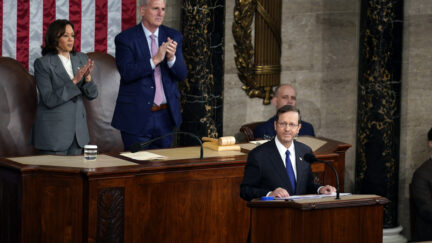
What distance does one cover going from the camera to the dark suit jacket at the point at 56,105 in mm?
6129

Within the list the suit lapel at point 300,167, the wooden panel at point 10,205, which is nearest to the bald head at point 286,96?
the suit lapel at point 300,167

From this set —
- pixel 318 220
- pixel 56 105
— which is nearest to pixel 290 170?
pixel 318 220

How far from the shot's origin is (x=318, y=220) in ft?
12.9

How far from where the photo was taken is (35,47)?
7402mm

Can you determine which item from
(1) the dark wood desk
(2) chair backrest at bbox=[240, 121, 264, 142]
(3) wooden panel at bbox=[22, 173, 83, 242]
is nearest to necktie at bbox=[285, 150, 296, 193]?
(1) the dark wood desk

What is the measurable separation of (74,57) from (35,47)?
1124 mm

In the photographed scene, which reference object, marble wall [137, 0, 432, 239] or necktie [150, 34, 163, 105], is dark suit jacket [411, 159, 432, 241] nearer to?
marble wall [137, 0, 432, 239]

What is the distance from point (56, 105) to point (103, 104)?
1444 mm

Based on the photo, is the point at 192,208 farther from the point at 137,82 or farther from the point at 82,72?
the point at 82,72

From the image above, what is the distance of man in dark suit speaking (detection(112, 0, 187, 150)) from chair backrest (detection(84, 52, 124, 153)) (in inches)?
60.8

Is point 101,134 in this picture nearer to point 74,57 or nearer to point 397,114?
point 74,57

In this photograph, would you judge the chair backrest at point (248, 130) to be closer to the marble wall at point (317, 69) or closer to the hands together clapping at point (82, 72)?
the marble wall at point (317, 69)

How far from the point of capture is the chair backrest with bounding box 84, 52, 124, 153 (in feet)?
24.6

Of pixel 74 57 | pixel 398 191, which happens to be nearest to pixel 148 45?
pixel 74 57
